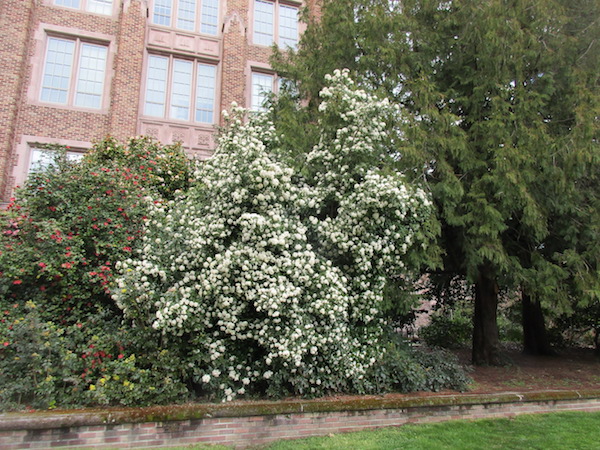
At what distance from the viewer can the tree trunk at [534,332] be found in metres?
13.7

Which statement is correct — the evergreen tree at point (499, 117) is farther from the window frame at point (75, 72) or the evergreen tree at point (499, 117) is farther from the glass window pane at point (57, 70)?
the glass window pane at point (57, 70)

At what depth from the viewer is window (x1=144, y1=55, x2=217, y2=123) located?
1384 centimetres

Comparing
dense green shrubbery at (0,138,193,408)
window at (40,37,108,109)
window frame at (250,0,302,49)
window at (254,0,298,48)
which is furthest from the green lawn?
window at (254,0,298,48)

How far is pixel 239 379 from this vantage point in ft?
21.4

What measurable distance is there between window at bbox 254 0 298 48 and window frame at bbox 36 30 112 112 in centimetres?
530

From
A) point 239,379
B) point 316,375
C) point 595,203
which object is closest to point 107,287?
point 239,379

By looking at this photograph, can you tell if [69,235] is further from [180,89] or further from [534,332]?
[534,332]

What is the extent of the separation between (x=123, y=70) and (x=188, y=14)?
3.37 metres

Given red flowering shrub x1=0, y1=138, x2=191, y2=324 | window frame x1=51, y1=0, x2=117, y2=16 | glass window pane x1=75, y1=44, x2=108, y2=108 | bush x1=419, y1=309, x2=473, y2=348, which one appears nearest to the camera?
red flowering shrub x1=0, y1=138, x2=191, y2=324

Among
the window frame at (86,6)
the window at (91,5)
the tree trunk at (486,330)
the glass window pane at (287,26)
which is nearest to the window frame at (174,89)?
the window frame at (86,6)

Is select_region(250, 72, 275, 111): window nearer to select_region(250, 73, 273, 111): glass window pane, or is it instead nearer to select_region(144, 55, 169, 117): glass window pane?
select_region(250, 73, 273, 111): glass window pane

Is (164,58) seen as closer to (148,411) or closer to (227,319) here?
(227,319)

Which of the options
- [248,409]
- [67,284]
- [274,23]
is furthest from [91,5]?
[248,409]

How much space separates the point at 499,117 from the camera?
7.88m
